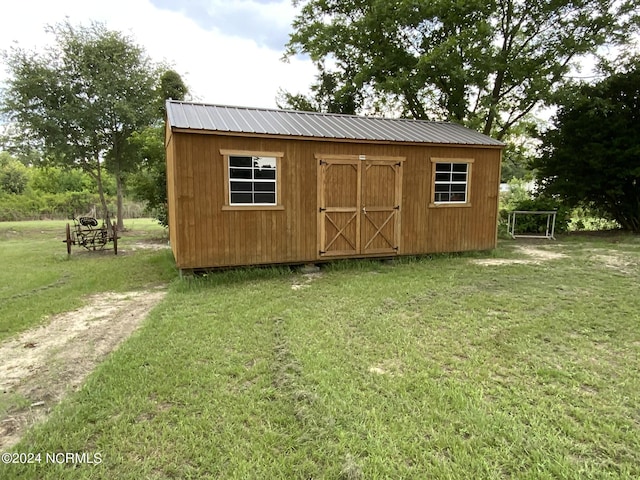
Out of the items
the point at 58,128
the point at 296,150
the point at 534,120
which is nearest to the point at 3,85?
the point at 58,128

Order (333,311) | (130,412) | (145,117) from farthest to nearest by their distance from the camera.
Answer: (145,117)
(333,311)
(130,412)

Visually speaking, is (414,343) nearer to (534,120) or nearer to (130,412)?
(130,412)

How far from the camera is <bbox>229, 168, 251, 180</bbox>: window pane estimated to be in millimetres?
6742

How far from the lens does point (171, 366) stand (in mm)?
3314

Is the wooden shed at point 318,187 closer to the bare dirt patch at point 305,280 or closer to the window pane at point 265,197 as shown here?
the window pane at point 265,197

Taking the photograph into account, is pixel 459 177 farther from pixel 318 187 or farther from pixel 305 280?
pixel 305 280

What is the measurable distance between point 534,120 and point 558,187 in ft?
34.7

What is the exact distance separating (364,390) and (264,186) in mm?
4891

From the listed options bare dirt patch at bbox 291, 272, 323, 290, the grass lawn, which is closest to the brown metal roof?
bare dirt patch at bbox 291, 272, 323, 290

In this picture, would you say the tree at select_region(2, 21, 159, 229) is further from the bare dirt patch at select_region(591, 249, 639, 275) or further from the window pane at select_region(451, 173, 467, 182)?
the bare dirt patch at select_region(591, 249, 639, 275)

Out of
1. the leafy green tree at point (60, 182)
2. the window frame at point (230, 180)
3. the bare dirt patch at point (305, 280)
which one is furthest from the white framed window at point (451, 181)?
the leafy green tree at point (60, 182)

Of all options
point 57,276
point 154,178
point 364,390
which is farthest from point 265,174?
point 154,178

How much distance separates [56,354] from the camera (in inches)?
147

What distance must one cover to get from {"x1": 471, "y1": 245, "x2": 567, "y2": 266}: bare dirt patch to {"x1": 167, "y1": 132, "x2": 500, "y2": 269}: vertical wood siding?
734 millimetres
